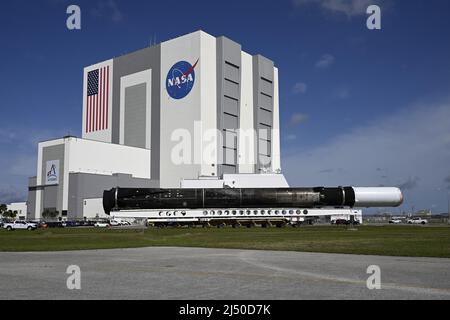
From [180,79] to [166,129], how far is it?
13672 millimetres

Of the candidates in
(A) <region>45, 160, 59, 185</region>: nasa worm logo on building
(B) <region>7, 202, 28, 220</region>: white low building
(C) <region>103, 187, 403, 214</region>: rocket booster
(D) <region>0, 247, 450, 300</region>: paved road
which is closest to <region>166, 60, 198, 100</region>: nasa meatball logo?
(A) <region>45, 160, 59, 185</region>: nasa worm logo on building

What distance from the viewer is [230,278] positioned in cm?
1380

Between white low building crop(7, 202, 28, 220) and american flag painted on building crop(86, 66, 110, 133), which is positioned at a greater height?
american flag painted on building crop(86, 66, 110, 133)

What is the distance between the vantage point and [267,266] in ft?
56.1

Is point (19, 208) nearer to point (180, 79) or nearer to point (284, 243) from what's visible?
point (180, 79)

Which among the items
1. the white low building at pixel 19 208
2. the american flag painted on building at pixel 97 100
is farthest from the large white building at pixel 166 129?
the white low building at pixel 19 208

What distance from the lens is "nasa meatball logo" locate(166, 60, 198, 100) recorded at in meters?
113

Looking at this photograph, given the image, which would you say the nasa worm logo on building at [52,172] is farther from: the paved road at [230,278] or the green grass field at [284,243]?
the paved road at [230,278]

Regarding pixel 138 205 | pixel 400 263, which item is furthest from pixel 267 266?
pixel 138 205

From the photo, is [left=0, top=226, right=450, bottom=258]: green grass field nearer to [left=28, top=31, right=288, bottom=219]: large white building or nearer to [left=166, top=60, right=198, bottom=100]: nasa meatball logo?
[left=28, top=31, right=288, bottom=219]: large white building

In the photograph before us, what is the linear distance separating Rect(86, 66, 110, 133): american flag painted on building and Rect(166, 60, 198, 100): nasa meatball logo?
25203mm

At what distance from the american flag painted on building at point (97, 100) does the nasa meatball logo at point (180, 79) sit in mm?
25203

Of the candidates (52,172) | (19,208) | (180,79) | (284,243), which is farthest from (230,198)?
(19,208)
